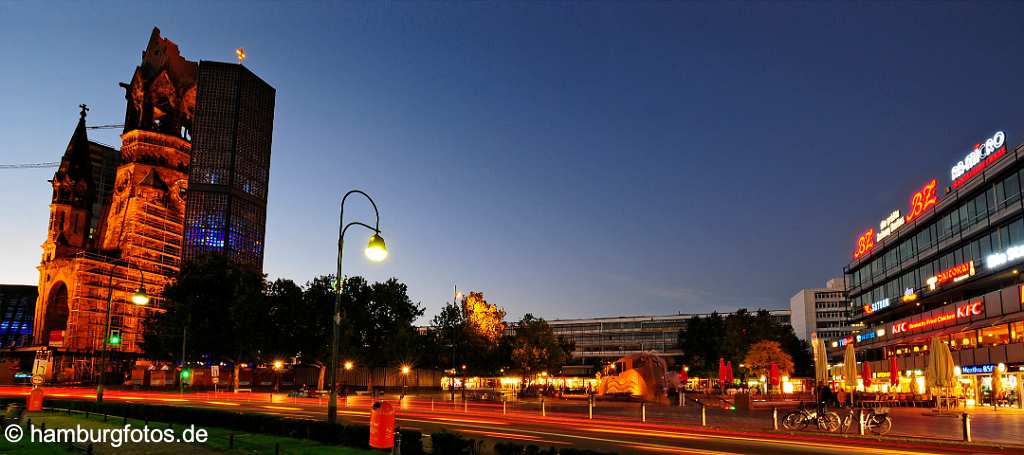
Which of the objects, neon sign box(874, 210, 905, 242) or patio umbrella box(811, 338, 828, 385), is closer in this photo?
patio umbrella box(811, 338, 828, 385)

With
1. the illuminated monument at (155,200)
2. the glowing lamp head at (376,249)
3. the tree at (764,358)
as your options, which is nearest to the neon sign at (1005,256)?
the tree at (764,358)

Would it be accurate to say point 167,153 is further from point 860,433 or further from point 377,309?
point 860,433

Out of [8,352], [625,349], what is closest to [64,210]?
[8,352]

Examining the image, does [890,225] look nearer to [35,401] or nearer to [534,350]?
[534,350]

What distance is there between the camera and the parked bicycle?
2928 centimetres

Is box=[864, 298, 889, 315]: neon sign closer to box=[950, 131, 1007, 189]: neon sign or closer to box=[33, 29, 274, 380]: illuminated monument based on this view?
box=[950, 131, 1007, 189]: neon sign

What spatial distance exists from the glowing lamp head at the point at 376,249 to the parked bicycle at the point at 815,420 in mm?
19480

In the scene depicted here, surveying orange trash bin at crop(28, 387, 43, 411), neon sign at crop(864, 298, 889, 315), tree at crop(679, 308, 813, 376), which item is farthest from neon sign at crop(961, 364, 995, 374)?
orange trash bin at crop(28, 387, 43, 411)

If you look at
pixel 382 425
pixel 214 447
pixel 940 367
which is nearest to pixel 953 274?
pixel 940 367

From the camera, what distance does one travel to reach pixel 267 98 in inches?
5955

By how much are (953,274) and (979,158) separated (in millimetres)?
12826

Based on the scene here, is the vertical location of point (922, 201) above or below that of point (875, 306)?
above

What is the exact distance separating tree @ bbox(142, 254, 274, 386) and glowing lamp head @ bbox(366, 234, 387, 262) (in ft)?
204

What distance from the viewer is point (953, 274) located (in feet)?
235
